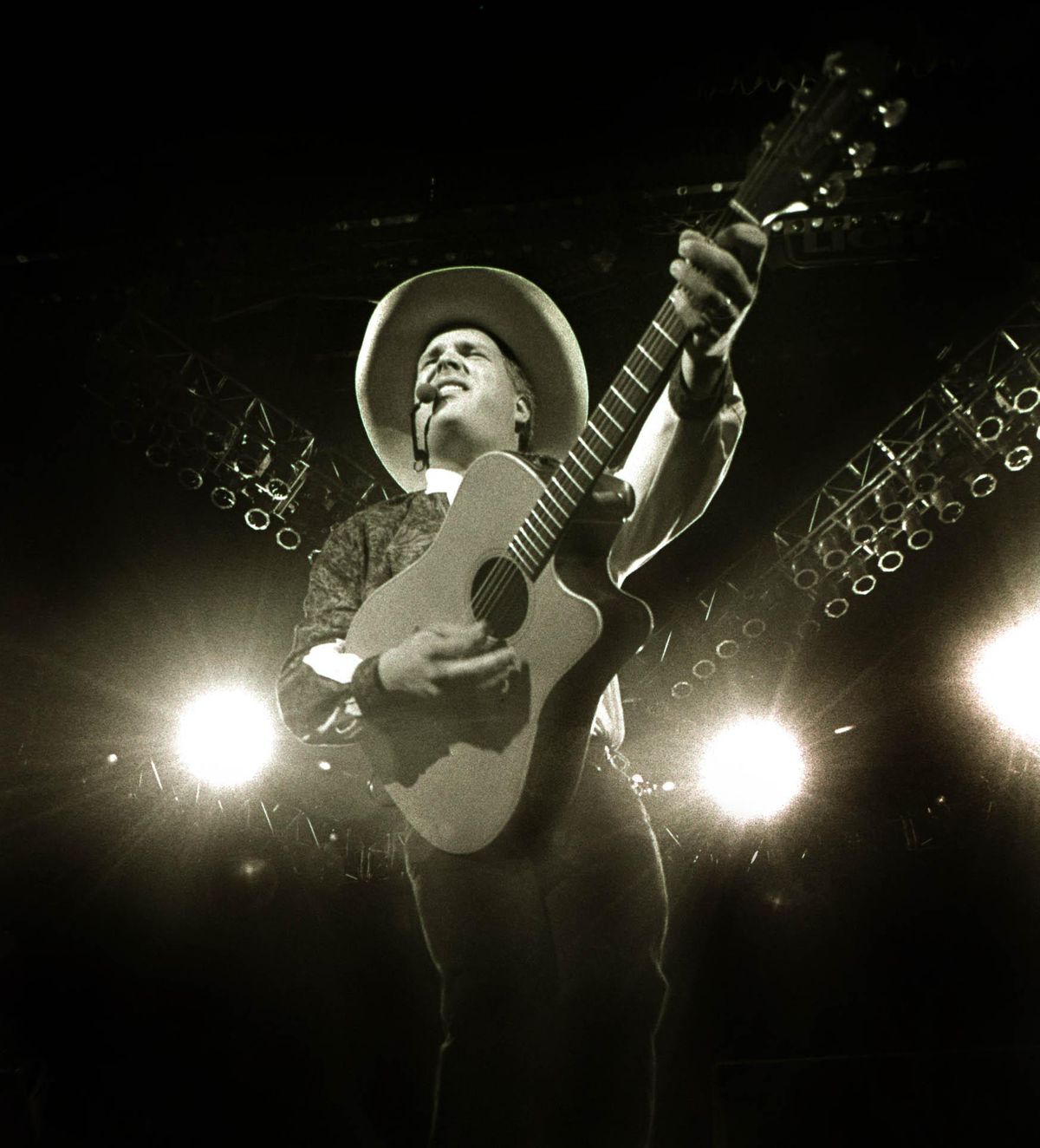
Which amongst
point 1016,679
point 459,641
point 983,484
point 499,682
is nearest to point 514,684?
point 499,682

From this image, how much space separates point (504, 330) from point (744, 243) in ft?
2.78

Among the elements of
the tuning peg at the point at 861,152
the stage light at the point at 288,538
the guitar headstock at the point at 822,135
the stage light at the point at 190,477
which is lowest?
the tuning peg at the point at 861,152

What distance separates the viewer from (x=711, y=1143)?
2717 mm

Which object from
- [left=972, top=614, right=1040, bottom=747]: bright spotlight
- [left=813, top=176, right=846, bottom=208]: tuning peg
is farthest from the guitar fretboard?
[left=972, top=614, right=1040, bottom=747]: bright spotlight

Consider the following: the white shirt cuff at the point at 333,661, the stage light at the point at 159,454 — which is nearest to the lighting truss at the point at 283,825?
the stage light at the point at 159,454

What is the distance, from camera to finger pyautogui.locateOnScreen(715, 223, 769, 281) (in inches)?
68.1

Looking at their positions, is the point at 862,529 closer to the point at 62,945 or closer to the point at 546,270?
the point at 546,270

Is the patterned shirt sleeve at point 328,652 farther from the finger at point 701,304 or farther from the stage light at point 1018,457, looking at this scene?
the stage light at point 1018,457

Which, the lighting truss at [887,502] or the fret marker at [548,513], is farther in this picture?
the lighting truss at [887,502]

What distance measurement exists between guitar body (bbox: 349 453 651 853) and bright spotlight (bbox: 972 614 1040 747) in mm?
1754

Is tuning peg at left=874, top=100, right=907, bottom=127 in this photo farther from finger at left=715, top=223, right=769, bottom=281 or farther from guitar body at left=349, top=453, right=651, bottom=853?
guitar body at left=349, top=453, right=651, bottom=853

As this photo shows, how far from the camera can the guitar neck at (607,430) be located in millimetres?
1822

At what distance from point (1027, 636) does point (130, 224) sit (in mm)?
2842

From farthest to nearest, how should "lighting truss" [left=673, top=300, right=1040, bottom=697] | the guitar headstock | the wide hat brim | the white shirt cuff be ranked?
"lighting truss" [left=673, top=300, right=1040, bottom=697] < the wide hat brim < the white shirt cuff < the guitar headstock
